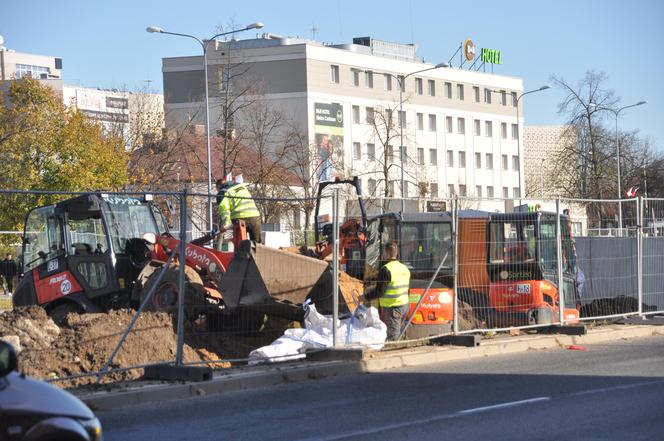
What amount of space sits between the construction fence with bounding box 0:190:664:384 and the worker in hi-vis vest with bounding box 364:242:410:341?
0.56ft

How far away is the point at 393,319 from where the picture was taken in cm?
1553

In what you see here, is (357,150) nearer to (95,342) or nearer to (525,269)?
(525,269)

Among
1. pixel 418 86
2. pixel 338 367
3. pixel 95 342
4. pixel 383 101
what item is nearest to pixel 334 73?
pixel 383 101

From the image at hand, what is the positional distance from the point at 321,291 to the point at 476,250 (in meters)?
3.56

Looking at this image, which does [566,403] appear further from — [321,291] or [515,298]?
[515,298]

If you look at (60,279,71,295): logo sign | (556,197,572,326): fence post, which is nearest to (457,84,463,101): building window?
(556,197,572,326): fence post

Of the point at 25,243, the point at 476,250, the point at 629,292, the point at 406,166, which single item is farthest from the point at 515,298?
the point at 406,166

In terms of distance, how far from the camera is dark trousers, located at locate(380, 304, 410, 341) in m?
15.5

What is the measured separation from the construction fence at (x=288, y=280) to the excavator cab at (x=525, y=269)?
0.08ft

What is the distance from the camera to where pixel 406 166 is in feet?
246

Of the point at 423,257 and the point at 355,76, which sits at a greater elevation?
the point at 355,76

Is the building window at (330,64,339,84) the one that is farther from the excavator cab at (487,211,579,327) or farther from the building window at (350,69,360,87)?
the excavator cab at (487,211,579,327)

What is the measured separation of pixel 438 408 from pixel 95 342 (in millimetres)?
4849

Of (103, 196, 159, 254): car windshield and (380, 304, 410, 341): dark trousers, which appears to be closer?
(380, 304, 410, 341): dark trousers
